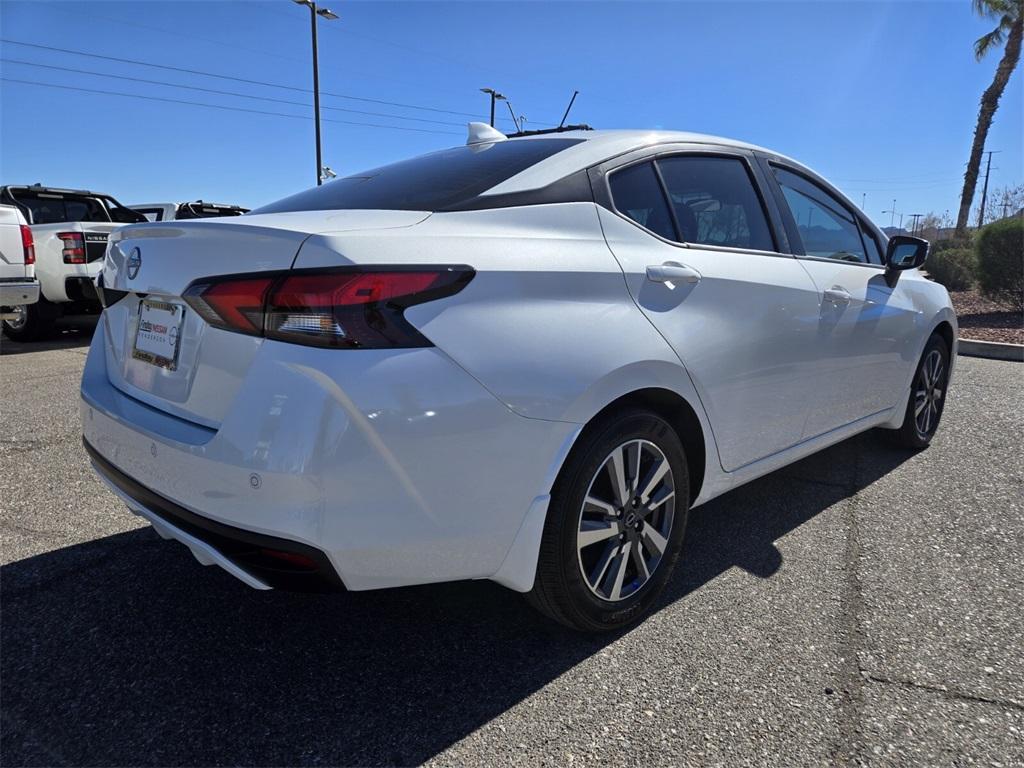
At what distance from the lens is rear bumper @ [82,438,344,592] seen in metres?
1.73

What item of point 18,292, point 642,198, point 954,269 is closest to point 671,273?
point 642,198

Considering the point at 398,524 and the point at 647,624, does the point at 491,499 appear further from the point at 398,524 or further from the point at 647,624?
the point at 647,624

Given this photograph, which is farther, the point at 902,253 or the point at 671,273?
the point at 902,253

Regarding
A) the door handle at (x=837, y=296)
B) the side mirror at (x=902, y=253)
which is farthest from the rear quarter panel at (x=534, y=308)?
the side mirror at (x=902, y=253)

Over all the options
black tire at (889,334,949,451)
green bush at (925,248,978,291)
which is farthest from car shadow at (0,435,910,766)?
green bush at (925,248,978,291)

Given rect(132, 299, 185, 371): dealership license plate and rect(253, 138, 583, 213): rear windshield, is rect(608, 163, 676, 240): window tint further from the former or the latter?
rect(132, 299, 185, 371): dealership license plate

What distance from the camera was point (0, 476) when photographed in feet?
12.1

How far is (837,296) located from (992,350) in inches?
296

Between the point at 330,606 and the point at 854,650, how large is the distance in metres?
1.75

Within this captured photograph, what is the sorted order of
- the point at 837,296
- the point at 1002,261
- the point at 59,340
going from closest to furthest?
1. the point at 837,296
2. the point at 59,340
3. the point at 1002,261

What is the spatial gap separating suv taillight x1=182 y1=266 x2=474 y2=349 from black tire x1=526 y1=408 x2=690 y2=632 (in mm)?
669

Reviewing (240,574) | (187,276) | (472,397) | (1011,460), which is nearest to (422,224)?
(472,397)

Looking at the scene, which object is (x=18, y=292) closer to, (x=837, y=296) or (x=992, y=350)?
(x=837, y=296)

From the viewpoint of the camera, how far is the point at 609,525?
2.26 metres
